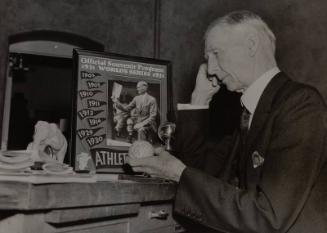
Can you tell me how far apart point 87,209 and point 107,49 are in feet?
8.81

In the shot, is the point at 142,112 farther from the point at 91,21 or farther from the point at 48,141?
the point at 91,21

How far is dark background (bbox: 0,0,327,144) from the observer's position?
10.4 ft

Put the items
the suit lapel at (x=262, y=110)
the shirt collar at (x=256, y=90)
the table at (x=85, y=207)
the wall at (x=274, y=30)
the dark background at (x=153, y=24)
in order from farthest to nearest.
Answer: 1. the dark background at (x=153, y=24)
2. the wall at (x=274, y=30)
3. the shirt collar at (x=256, y=90)
4. the suit lapel at (x=262, y=110)
5. the table at (x=85, y=207)

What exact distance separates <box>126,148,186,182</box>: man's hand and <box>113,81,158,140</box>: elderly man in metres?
0.40

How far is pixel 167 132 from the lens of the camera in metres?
1.98

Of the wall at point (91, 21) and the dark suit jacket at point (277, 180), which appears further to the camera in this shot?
the wall at point (91, 21)

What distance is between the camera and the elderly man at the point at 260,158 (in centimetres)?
137

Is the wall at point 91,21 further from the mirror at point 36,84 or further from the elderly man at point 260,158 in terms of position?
the elderly man at point 260,158

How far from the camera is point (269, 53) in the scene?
178 centimetres

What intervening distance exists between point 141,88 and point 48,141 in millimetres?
552

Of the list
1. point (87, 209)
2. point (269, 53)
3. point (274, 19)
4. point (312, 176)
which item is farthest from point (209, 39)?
point (274, 19)

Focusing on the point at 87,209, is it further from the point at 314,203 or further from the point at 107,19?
the point at 107,19

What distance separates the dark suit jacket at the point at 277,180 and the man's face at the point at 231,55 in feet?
0.52

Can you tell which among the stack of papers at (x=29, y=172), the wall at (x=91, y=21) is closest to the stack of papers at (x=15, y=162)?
the stack of papers at (x=29, y=172)
